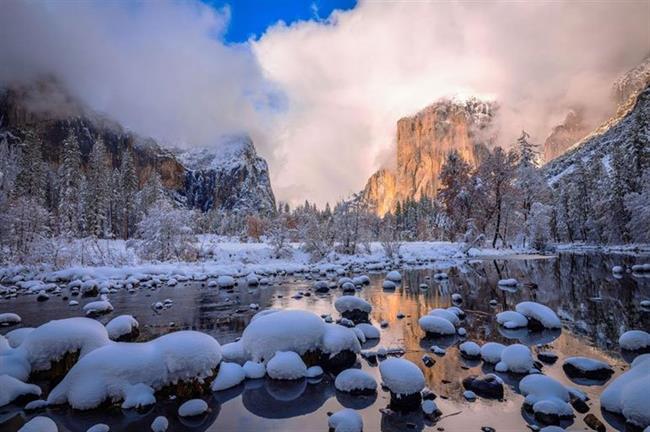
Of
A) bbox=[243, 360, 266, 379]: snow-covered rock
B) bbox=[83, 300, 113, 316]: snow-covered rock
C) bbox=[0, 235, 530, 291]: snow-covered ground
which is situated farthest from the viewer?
bbox=[0, 235, 530, 291]: snow-covered ground

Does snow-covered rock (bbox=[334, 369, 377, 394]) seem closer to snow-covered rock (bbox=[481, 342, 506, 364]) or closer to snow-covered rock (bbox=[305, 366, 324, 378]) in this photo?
snow-covered rock (bbox=[305, 366, 324, 378])

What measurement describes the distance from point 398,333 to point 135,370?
6516 millimetres

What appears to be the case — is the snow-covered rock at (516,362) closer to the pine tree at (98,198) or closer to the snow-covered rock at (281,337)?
the snow-covered rock at (281,337)

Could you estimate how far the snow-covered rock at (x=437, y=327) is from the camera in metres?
9.75

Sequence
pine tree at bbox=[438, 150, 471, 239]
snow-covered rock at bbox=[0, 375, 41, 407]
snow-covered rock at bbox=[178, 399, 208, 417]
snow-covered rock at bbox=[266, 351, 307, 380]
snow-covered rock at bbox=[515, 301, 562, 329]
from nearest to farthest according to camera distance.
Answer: snow-covered rock at bbox=[178, 399, 208, 417], snow-covered rock at bbox=[0, 375, 41, 407], snow-covered rock at bbox=[266, 351, 307, 380], snow-covered rock at bbox=[515, 301, 562, 329], pine tree at bbox=[438, 150, 471, 239]

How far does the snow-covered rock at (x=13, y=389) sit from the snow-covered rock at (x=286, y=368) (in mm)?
4038

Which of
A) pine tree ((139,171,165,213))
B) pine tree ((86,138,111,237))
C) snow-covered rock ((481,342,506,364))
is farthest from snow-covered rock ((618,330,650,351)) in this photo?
pine tree ((139,171,165,213))

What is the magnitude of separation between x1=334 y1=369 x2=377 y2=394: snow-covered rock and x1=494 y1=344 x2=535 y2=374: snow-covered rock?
8.67 ft

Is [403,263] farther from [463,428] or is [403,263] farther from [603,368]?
[463,428]

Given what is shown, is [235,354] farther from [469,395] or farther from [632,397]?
[632,397]

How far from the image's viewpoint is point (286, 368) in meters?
7.37

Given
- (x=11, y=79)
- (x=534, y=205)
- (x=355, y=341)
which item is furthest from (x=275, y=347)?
(x=11, y=79)

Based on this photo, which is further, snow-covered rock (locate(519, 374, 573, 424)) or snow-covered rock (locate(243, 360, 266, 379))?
snow-covered rock (locate(243, 360, 266, 379))

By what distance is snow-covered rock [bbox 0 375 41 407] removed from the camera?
6340 mm
